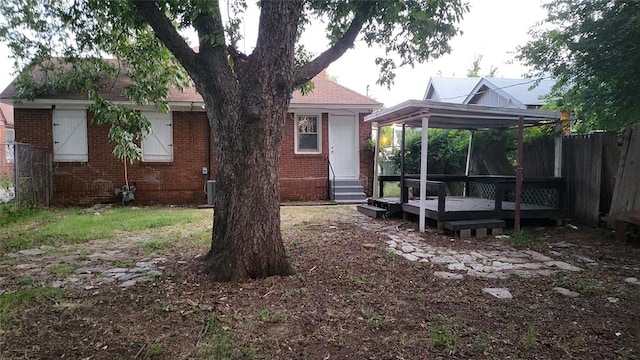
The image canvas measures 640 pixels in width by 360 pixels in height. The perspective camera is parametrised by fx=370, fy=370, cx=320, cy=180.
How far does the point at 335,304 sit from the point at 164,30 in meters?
3.50

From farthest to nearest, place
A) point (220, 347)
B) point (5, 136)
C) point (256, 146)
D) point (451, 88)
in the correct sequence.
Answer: point (5, 136) < point (451, 88) < point (256, 146) < point (220, 347)

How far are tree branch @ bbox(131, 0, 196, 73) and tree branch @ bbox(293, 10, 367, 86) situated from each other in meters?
1.24

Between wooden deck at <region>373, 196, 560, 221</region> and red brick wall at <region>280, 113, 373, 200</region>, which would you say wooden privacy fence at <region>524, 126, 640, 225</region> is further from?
red brick wall at <region>280, 113, 373, 200</region>

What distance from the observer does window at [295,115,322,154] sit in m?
12.2

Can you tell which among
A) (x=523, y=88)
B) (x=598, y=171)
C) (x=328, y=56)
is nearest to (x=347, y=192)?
(x=598, y=171)

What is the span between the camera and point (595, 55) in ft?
20.2

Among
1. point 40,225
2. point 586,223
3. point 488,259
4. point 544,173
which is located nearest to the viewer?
point 488,259

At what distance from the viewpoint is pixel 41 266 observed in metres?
4.79

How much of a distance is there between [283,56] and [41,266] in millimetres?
4114

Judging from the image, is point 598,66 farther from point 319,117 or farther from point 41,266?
point 41,266

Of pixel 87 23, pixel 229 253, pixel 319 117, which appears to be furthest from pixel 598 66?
pixel 87 23

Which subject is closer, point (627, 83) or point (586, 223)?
point (627, 83)

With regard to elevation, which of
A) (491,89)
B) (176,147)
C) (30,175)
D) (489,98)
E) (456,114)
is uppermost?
(491,89)

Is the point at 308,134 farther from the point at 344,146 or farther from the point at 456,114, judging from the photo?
the point at 456,114
